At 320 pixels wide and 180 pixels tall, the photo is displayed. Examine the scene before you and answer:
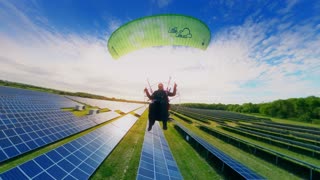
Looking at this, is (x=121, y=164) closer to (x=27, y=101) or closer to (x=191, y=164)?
(x=191, y=164)

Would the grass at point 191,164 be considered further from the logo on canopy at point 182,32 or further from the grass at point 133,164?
the logo on canopy at point 182,32

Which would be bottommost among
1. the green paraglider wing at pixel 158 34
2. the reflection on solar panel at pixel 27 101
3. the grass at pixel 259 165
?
the grass at pixel 259 165

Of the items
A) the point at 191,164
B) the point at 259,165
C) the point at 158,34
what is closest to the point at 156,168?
the point at 191,164

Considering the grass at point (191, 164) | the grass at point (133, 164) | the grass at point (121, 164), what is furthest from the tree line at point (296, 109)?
the grass at point (121, 164)

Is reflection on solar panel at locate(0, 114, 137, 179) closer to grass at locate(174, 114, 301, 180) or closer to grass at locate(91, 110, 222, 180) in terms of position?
grass at locate(91, 110, 222, 180)

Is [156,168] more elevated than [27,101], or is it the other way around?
[27,101]

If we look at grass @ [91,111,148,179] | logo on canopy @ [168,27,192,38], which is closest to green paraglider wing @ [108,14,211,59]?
logo on canopy @ [168,27,192,38]

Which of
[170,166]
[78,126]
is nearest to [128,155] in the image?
[170,166]

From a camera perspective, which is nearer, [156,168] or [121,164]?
[156,168]

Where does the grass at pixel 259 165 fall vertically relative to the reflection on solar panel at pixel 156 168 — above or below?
below
